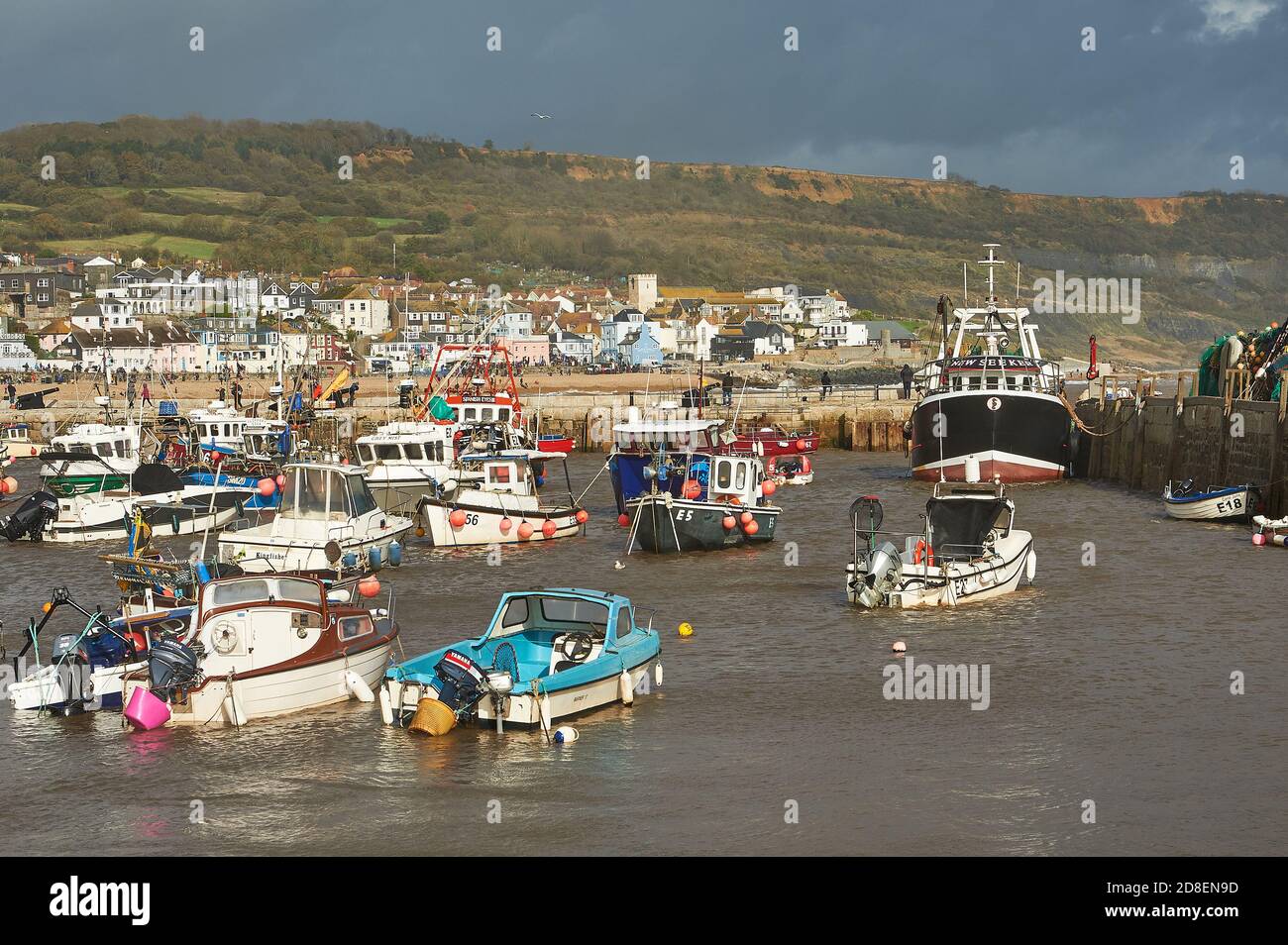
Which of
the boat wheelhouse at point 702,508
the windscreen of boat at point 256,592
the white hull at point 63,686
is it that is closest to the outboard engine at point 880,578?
the boat wheelhouse at point 702,508

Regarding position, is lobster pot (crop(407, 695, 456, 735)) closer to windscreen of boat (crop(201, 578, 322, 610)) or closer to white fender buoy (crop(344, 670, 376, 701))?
white fender buoy (crop(344, 670, 376, 701))

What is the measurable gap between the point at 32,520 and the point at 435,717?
26.9 meters

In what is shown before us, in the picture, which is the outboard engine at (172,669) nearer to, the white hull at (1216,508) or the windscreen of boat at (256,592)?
the windscreen of boat at (256,592)

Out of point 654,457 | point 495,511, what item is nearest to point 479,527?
point 495,511

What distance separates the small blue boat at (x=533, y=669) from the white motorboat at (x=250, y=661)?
3.99 feet

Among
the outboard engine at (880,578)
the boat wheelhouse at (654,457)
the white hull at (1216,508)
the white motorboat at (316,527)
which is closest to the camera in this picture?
the outboard engine at (880,578)

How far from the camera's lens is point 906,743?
21.5 metres

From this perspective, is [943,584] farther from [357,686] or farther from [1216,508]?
[1216,508]

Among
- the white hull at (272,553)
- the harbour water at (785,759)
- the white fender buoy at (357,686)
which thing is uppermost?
the white hull at (272,553)

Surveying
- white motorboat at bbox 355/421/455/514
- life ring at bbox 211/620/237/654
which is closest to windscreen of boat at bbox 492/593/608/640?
life ring at bbox 211/620/237/654

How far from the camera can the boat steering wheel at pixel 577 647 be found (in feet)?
73.7

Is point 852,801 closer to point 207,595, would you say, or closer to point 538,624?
point 538,624

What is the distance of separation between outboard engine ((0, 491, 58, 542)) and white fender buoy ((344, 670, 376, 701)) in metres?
24.3

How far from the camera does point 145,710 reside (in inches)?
857
